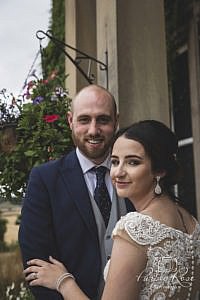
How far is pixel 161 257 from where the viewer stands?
53.6 inches

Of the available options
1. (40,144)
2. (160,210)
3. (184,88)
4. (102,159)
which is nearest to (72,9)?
(184,88)

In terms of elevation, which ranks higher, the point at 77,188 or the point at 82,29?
the point at 82,29

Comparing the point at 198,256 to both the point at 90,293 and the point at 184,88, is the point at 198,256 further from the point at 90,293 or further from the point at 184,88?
the point at 184,88

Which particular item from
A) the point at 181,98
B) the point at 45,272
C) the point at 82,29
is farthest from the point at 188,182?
the point at 45,272

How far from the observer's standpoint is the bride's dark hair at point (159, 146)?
150 centimetres

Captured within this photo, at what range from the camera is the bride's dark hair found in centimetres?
150

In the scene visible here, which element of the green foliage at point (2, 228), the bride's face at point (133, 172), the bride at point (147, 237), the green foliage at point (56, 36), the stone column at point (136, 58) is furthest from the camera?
the green foliage at point (2, 228)

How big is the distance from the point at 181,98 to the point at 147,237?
10.9 ft

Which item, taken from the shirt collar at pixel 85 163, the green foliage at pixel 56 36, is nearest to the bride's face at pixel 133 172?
the shirt collar at pixel 85 163

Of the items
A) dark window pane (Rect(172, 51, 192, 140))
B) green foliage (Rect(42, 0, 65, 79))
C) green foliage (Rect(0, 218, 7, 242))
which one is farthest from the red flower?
green foliage (Rect(0, 218, 7, 242))

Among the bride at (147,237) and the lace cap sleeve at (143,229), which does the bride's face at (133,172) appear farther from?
the lace cap sleeve at (143,229)

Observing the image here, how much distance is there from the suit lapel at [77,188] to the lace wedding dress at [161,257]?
1.13 ft

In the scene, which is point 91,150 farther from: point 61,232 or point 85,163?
point 61,232

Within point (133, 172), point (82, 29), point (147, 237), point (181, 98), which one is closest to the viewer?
point (147, 237)
